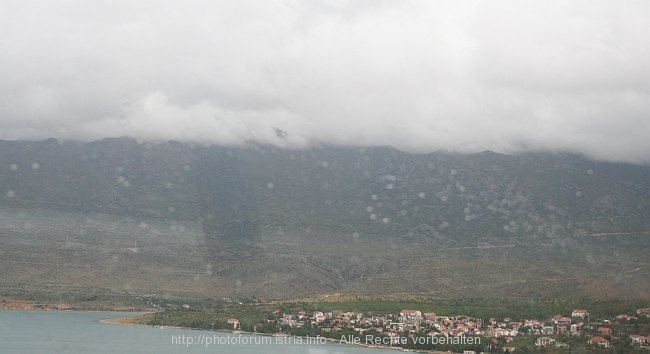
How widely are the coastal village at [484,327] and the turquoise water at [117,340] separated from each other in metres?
3.32

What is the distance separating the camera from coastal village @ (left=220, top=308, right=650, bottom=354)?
2186 inches

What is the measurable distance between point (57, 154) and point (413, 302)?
8197cm

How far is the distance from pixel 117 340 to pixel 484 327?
27.2m

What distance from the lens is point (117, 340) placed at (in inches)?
2623

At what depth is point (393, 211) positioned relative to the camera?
128m

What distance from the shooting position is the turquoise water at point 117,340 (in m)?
60.3

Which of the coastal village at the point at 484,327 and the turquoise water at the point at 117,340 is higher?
the coastal village at the point at 484,327

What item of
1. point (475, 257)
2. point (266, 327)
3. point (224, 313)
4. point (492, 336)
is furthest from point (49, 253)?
point (492, 336)

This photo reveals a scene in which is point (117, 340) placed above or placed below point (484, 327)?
below

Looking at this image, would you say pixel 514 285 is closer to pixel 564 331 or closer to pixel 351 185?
pixel 564 331

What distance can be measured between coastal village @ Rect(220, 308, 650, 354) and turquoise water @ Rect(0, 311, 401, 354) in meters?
3.32

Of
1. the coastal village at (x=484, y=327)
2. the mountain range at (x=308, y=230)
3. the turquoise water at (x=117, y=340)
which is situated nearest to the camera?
the coastal village at (x=484, y=327)

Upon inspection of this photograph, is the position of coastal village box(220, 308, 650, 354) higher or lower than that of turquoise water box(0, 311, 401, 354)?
higher

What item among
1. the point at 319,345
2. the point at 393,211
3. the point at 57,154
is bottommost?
the point at 319,345
